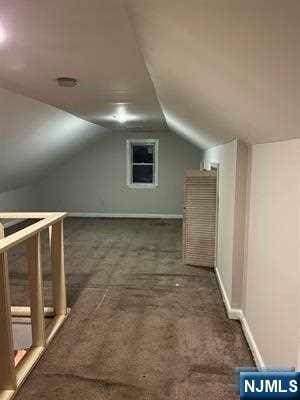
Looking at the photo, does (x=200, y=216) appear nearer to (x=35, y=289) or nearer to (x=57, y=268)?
(x=57, y=268)

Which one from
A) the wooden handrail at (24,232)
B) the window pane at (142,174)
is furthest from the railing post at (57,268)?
the window pane at (142,174)

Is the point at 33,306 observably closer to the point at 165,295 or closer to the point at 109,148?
the point at 165,295

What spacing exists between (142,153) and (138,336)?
5561 mm

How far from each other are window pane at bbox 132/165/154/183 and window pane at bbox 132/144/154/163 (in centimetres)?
16

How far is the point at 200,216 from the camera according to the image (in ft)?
14.8

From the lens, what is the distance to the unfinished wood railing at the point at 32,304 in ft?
6.77

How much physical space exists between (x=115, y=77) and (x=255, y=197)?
1.45 metres

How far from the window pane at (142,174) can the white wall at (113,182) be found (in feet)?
0.78

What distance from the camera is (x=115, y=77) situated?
2.28 meters

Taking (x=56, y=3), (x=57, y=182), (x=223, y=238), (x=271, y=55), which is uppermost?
(x=56, y=3)

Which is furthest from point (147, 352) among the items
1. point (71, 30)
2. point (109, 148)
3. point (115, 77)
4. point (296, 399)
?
point (109, 148)

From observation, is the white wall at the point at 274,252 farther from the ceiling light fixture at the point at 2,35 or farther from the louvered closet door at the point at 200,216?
the louvered closet door at the point at 200,216

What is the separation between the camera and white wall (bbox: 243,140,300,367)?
1.75m

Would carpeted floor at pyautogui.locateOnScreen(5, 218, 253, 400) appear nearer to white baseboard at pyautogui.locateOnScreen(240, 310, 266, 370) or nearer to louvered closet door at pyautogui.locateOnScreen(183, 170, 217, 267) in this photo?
white baseboard at pyautogui.locateOnScreen(240, 310, 266, 370)
